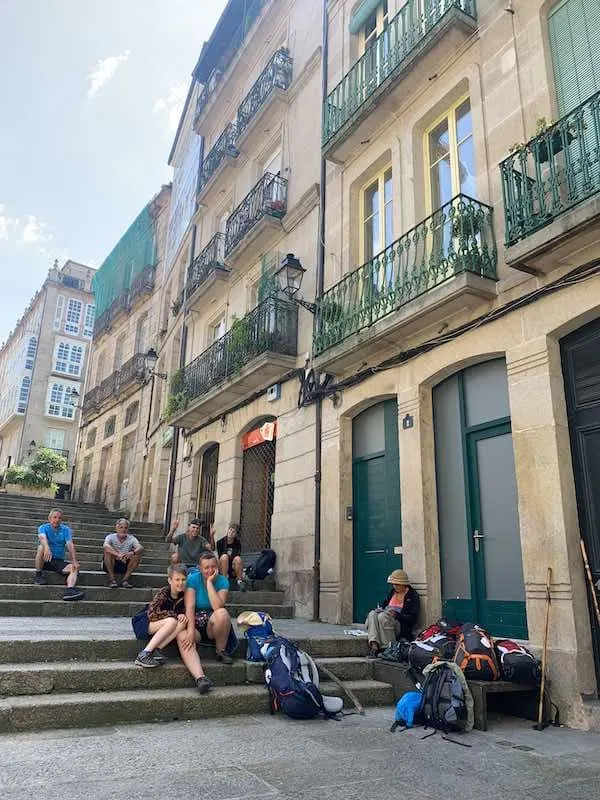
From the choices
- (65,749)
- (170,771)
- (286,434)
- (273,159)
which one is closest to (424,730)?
(170,771)

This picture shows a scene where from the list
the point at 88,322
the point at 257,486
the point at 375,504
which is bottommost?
the point at 375,504

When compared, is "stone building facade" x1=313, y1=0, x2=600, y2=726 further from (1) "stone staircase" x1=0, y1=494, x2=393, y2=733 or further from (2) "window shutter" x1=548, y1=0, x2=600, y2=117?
(1) "stone staircase" x1=0, y1=494, x2=393, y2=733

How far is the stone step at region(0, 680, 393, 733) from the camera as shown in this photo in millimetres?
4113

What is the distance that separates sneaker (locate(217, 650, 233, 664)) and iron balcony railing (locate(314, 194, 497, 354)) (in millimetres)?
4350

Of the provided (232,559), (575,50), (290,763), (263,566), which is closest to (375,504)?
(263,566)

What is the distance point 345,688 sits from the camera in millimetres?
5281

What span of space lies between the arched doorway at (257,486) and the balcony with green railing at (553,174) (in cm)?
583

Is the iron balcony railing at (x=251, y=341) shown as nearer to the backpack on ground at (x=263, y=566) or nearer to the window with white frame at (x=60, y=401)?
the backpack on ground at (x=263, y=566)

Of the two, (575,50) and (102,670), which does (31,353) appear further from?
(575,50)

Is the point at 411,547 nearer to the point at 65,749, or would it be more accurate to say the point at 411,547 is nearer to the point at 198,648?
the point at 198,648

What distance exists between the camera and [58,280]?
4206cm

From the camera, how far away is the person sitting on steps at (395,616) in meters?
6.32

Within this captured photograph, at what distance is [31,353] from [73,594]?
3658 cm

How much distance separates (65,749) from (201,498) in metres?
9.92
